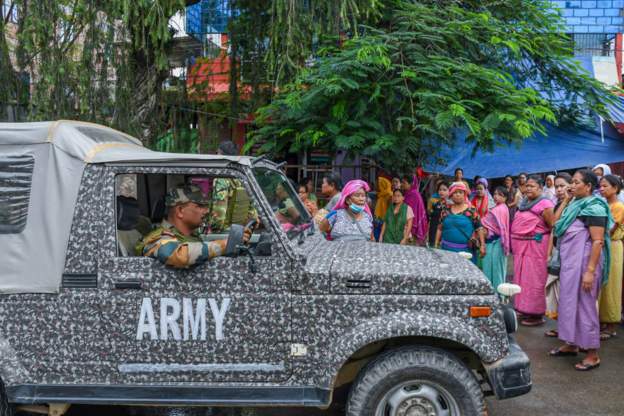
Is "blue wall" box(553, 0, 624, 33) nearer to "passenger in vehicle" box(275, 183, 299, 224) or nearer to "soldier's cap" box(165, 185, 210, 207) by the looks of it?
"passenger in vehicle" box(275, 183, 299, 224)

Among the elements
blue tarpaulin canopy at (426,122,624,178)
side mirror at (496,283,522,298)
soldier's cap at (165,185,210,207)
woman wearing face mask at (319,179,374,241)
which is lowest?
side mirror at (496,283,522,298)

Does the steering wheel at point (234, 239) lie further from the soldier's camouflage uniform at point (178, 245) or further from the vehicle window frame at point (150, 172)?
the vehicle window frame at point (150, 172)

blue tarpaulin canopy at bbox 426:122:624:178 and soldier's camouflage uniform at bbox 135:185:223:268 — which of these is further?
blue tarpaulin canopy at bbox 426:122:624:178

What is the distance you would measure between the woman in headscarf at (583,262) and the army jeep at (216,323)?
2246mm

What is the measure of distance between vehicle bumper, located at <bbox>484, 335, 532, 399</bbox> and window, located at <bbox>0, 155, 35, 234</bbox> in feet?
9.67

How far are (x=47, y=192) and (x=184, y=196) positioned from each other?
2.66 ft

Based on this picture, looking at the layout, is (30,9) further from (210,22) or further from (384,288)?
(384,288)

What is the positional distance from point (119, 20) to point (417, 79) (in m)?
3.99

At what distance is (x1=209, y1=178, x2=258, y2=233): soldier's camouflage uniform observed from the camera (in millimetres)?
3782

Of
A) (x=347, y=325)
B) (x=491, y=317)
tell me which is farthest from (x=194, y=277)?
(x=491, y=317)

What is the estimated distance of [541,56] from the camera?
9633mm

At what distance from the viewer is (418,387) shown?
3547 millimetres

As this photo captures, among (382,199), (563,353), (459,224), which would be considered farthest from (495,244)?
(382,199)

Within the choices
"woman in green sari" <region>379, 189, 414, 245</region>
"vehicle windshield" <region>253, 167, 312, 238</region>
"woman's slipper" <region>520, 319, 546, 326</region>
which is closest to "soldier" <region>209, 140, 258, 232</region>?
"vehicle windshield" <region>253, 167, 312, 238</region>
